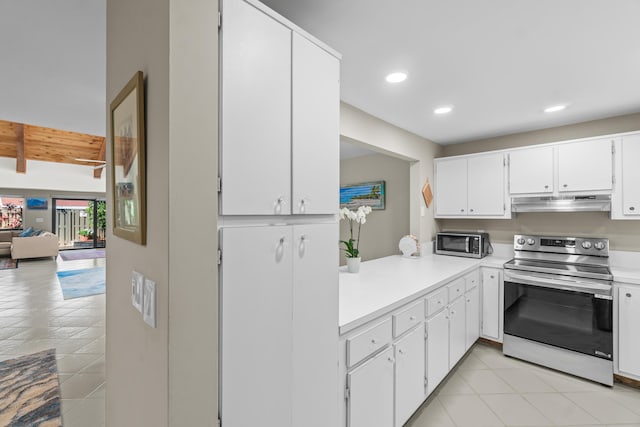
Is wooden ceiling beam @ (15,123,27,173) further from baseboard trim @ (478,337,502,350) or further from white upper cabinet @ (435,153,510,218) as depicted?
baseboard trim @ (478,337,502,350)

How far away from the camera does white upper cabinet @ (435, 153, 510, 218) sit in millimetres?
Result: 3318

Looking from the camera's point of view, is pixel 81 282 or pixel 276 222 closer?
pixel 276 222

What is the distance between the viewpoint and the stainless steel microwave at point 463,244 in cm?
335

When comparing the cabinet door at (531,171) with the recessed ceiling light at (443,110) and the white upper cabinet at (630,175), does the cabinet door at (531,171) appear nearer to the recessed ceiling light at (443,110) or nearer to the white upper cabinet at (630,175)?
the white upper cabinet at (630,175)

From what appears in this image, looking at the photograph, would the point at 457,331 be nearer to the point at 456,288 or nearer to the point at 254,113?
the point at 456,288

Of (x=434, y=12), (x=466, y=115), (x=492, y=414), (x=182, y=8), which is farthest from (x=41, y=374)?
(x=466, y=115)

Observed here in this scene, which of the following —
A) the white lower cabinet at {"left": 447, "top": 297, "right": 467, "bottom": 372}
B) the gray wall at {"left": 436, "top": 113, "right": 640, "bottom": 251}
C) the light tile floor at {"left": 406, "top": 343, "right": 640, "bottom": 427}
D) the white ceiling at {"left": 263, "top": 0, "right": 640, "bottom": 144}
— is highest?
the white ceiling at {"left": 263, "top": 0, "right": 640, "bottom": 144}

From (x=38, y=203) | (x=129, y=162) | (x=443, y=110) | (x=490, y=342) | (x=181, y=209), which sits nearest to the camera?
(x=181, y=209)

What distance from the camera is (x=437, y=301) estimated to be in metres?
2.25

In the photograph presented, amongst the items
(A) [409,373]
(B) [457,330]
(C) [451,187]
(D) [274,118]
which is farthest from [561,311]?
(D) [274,118]

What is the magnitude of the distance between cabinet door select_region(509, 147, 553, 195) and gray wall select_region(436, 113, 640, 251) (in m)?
0.31

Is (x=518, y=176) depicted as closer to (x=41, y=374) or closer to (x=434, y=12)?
(x=434, y=12)

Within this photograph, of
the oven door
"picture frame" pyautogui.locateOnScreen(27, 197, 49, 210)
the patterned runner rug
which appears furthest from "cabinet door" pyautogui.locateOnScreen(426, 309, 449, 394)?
"picture frame" pyautogui.locateOnScreen(27, 197, 49, 210)

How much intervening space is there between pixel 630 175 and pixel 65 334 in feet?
19.7
